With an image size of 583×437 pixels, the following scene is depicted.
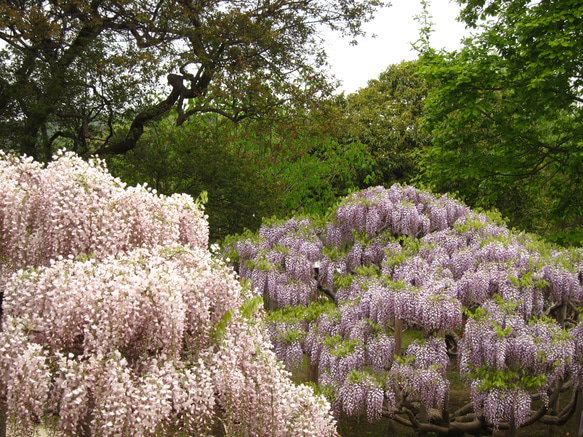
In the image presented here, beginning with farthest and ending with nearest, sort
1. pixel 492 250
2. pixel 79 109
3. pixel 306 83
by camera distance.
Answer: pixel 306 83 → pixel 79 109 → pixel 492 250

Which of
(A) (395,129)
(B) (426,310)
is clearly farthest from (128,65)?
(A) (395,129)

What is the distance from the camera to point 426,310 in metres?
8.88

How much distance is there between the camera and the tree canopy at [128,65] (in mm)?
14312

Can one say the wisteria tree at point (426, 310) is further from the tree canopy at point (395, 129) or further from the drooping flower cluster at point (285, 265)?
the tree canopy at point (395, 129)

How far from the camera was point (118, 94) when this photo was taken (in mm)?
15352

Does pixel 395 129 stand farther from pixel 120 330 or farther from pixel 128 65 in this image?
pixel 120 330

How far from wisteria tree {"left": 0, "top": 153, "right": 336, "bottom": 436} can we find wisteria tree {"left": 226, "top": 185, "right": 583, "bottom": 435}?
3011 millimetres

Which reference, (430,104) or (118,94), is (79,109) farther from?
(430,104)

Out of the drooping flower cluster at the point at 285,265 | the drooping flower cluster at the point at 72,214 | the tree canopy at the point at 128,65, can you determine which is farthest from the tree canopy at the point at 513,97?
the drooping flower cluster at the point at 72,214

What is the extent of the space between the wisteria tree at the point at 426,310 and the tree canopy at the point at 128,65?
573 cm

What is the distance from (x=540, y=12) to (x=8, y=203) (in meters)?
14.7

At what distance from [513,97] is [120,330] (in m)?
14.4

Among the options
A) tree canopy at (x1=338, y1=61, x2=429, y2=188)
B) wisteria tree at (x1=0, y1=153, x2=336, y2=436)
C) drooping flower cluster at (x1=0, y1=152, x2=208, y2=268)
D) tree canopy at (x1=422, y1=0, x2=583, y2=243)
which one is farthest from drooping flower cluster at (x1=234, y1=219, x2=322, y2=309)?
tree canopy at (x1=338, y1=61, x2=429, y2=188)

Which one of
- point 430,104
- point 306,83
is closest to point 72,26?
point 306,83
